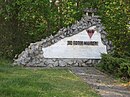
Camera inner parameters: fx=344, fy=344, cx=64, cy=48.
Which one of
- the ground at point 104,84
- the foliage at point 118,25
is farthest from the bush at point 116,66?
the foliage at point 118,25

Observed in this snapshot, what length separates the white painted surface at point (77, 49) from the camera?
13.2 metres

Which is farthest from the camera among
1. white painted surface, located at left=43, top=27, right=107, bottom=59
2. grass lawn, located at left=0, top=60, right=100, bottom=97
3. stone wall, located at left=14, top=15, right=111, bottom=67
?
white painted surface, located at left=43, top=27, right=107, bottom=59

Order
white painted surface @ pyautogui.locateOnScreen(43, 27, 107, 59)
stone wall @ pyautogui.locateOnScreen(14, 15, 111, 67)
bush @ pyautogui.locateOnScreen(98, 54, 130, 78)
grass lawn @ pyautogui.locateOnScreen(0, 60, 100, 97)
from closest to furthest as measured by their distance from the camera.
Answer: grass lawn @ pyautogui.locateOnScreen(0, 60, 100, 97) < bush @ pyautogui.locateOnScreen(98, 54, 130, 78) < stone wall @ pyautogui.locateOnScreen(14, 15, 111, 67) < white painted surface @ pyautogui.locateOnScreen(43, 27, 107, 59)

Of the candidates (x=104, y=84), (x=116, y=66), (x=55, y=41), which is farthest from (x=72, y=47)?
(x=104, y=84)

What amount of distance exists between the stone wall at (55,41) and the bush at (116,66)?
5.38 feet

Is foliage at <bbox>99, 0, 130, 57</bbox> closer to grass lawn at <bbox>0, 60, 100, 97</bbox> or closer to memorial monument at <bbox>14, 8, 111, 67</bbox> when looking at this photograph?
memorial monument at <bbox>14, 8, 111, 67</bbox>

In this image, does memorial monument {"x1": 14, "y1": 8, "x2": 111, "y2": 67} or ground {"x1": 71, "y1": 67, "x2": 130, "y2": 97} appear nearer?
ground {"x1": 71, "y1": 67, "x2": 130, "y2": 97}

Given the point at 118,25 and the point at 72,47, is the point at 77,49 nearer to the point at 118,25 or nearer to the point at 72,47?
the point at 72,47

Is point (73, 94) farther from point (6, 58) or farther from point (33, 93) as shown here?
point (6, 58)

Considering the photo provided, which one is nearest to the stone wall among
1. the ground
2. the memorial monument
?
A: the memorial monument

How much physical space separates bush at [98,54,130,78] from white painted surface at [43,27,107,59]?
56.1 inches

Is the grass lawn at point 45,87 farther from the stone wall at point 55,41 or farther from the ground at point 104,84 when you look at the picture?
the stone wall at point 55,41

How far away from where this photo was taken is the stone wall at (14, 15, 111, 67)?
13008mm

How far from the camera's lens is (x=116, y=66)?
35.2 feet
